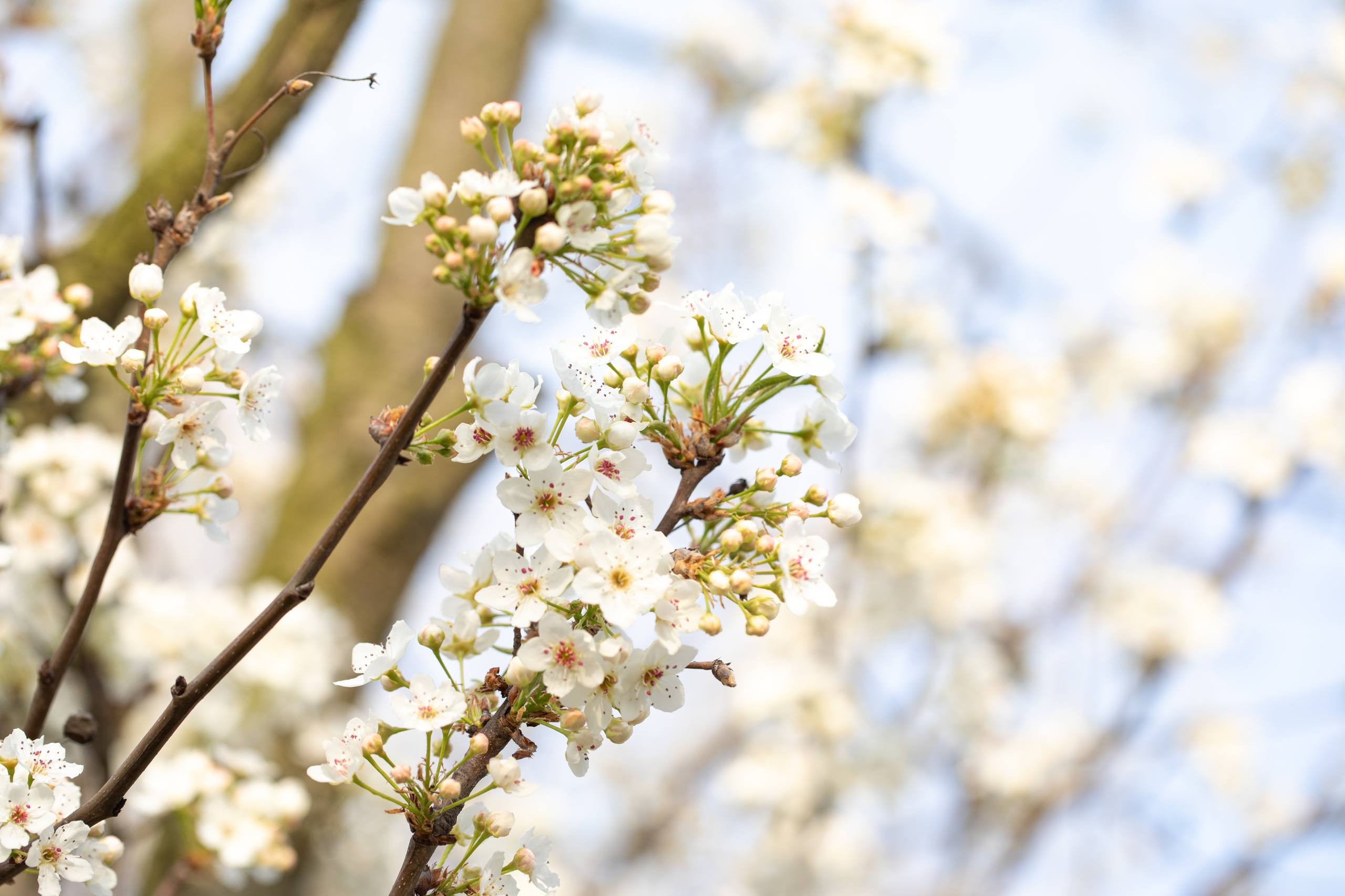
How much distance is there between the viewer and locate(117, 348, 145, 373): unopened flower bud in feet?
3.75

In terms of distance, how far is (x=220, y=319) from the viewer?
1.22m

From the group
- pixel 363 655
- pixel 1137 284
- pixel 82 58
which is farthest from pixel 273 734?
pixel 1137 284

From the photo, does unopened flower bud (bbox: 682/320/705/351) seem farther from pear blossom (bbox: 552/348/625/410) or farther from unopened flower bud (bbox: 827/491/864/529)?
unopened flower bud (bbox: 827/491/864/529)

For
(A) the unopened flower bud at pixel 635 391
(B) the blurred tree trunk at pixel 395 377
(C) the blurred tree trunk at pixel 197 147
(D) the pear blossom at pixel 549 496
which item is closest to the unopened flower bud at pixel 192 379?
(D) the pear blossom at pixel 549 496

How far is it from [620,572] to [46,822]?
0.68m

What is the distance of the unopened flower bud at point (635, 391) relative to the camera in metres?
1.12

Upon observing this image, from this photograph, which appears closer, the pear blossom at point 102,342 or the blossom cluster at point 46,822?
the blossom cluster at point 46,822

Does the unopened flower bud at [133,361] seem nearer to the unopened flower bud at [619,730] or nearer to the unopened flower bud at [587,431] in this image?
the unopened flower bud at [587,431]

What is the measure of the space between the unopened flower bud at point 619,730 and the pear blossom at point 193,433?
64 centimetres

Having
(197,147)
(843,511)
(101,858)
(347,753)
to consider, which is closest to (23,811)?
(101,858)

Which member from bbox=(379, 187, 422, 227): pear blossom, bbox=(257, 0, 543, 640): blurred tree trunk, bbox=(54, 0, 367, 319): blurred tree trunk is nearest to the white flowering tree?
bbox=(379, 187, 422, 227): pear blossom

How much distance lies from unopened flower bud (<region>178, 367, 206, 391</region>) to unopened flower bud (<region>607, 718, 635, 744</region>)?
64 centimetres

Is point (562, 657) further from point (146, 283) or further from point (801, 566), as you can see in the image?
point (146, 283)

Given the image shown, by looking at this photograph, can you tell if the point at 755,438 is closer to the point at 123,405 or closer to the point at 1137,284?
the point at 123,405
